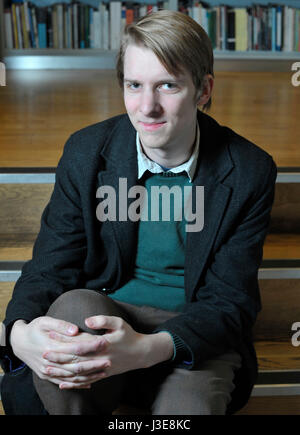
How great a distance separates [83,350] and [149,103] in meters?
0.46

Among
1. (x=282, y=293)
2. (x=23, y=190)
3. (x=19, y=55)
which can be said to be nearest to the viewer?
(x=282, y=293)

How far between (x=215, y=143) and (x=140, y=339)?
45 centimetres

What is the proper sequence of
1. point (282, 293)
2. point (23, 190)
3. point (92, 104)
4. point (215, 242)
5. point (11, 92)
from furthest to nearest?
point (11, 92), point (92, 104), point (23, 190), point (282, 293), point (215, 242)

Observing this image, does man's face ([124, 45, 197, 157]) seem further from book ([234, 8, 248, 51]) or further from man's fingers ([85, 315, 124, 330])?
book ([234, 8, 248, 51])

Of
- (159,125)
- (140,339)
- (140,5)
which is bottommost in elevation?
(140,339)

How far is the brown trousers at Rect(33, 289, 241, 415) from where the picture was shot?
104 cm

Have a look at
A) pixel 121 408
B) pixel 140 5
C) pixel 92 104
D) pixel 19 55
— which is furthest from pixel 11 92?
pixel 121 408

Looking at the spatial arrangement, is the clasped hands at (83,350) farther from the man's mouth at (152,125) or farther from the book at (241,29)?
the book at (241,29)

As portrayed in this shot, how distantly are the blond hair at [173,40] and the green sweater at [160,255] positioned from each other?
0.24m

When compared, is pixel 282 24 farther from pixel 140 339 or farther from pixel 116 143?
pixel 140 339

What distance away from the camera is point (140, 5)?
416cm

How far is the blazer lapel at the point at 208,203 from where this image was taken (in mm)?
1185

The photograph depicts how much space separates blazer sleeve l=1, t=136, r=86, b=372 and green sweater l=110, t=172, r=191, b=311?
0.40 feet

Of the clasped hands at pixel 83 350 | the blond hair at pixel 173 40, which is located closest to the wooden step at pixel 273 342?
the clasped hands at pixel 83 350
